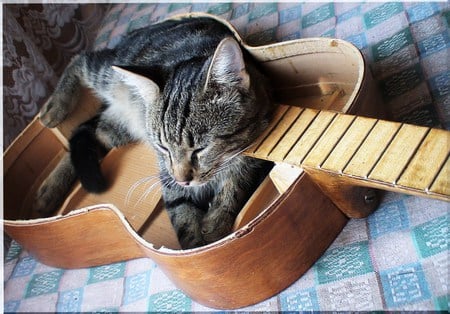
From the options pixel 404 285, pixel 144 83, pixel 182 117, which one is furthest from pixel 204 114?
pixel 404 285

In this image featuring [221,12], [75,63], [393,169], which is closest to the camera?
[393,169]

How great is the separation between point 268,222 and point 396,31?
26.8 inches

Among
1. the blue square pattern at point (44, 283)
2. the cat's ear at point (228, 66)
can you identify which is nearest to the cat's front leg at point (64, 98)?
the blue square pattern at point (44, 283)

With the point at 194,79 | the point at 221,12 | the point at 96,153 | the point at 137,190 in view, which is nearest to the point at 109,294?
the point at 137,190

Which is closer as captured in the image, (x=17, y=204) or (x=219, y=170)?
(x=219, y=170)

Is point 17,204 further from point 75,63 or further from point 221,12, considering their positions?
point 221,12

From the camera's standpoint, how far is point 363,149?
2.81 ft

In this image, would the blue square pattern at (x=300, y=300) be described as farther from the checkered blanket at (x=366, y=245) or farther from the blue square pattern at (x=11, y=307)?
the blue square pattern at (x=11, y=307)

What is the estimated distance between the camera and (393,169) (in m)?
0.79

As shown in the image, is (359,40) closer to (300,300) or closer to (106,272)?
(300,300)

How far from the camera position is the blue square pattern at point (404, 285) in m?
0.84

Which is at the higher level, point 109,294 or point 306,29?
point 306,29

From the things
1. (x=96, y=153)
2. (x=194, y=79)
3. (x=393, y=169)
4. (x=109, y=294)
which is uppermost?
(x=194, y=79)

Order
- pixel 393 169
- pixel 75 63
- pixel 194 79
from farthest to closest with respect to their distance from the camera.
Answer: pixel 75 63, pixel 194 79, pixel 393 169
